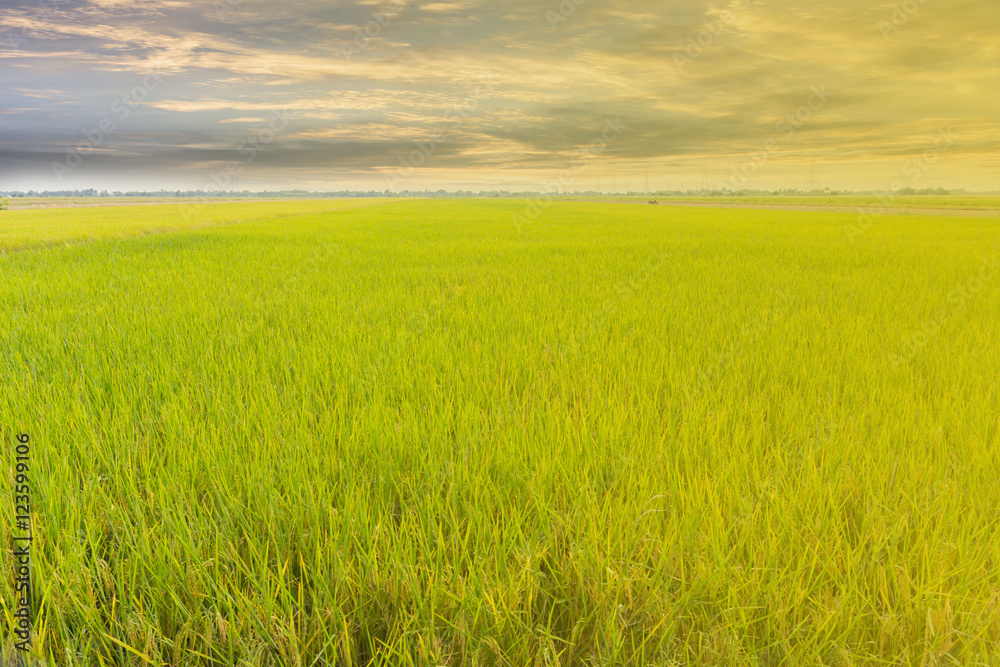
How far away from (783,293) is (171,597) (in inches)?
237

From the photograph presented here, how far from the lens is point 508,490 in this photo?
173 cm

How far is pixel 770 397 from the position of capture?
2682 mm

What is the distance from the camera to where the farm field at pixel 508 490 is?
1180 mm

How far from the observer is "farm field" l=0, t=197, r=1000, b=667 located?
1180mm

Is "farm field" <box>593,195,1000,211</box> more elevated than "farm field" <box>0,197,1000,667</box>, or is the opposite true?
"farm field" <box>593,195,1000,211</box>

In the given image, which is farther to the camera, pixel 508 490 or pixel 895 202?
pixel 895 202

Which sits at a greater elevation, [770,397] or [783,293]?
[783,293]

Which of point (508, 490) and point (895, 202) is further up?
point (895, 202)

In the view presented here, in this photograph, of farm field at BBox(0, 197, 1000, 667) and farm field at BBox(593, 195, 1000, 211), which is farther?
farm field at BBox(593, 195, 1000, 211)

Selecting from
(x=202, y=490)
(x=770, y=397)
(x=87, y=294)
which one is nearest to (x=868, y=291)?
(x=770, y=397)

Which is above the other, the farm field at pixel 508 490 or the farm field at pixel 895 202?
the farm field at pixel 895 202

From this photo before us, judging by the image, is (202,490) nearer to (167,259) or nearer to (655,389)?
(655,389)

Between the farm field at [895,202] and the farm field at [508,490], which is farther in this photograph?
the farm field at [895,202]

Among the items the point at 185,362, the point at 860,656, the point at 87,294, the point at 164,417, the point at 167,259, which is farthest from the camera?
the point at 167,259
